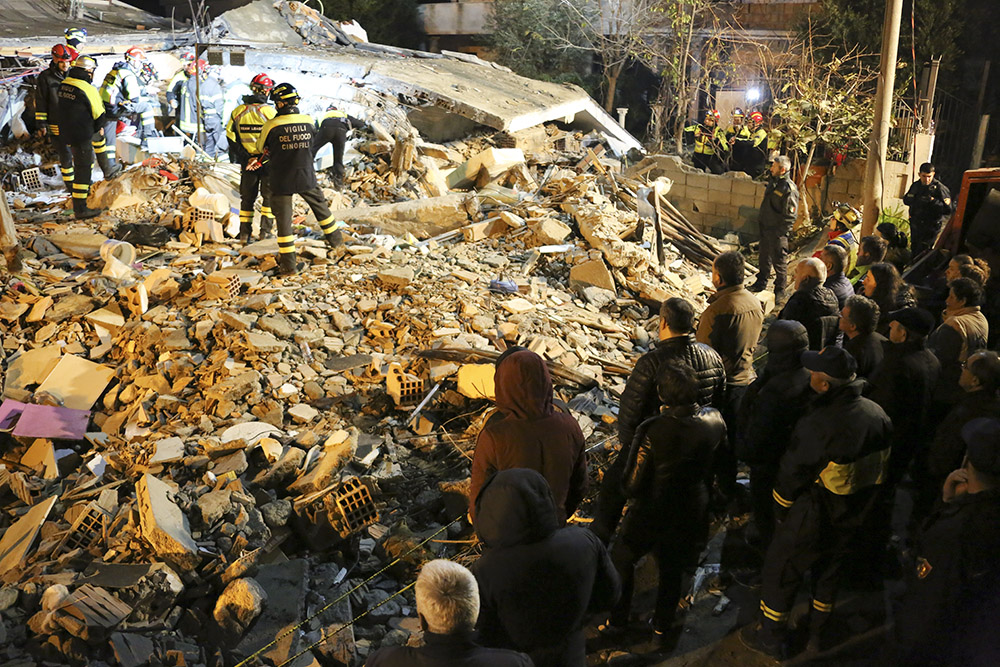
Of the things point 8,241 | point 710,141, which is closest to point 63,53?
point 8,241

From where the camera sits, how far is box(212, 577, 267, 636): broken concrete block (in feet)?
13.0

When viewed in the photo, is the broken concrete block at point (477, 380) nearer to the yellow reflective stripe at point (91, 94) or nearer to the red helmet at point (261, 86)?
the red helmet at point (261, 86)

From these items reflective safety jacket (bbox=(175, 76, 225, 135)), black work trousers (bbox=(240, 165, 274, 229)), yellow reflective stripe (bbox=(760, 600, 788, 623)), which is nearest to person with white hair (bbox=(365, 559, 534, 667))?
yellow reflective stripe (bbox=(760, 600, 788, 623))

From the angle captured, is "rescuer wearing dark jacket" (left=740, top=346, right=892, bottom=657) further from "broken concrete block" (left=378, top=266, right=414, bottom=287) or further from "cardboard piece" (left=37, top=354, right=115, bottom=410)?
"cardboard piece" (left=37, top=354, right=115, bottom=410)

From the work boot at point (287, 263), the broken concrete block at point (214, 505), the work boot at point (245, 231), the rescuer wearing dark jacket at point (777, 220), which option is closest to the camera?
the broken concrete block at point (214, 505)

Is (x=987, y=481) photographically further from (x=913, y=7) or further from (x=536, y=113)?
(x=913, y=7)

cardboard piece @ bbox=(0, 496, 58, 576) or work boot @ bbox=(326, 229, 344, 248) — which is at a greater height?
work boot @ bbox=(326, 229, 344, 248)

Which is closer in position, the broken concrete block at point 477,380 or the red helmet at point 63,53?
the broken concrete block at point 477,380

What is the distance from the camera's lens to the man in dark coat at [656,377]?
384 centimetres

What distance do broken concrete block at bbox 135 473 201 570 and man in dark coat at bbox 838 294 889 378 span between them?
155 inches

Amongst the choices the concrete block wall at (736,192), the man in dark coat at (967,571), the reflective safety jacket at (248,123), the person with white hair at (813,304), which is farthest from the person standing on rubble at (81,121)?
the man in dark coat at (967,571)

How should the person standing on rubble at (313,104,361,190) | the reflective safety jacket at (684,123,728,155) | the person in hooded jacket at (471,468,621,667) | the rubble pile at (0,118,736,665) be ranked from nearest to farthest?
the person in hooded jacket at (471,468,621,667)
the rubble pile at (0,118,736,665)
the person standing on rubble at (313,104,361,190)
the reflective safety jacket at (684,123,728,155)

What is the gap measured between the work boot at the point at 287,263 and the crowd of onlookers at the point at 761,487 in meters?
4.30

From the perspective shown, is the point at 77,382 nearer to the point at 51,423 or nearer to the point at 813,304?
the point at 51,423
